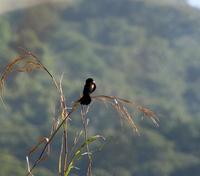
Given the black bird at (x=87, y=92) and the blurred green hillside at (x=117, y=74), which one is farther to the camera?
the blurred green hillside at (x=117, y=74)

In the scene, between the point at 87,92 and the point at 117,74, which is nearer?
the point at 87,92

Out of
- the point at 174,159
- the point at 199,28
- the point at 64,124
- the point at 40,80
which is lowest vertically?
the point at 64,124

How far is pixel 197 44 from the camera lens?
53094 millimetres

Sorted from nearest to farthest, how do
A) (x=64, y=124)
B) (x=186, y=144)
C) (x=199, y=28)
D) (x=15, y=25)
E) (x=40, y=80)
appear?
1. (x=64, y=124)
2. (x=186, y=144)
3. (x=40, y=80)
4. (x=15, y=25)
5. (x=199, y=28)

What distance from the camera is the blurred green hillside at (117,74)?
32188mm

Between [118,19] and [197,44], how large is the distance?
6.61 m

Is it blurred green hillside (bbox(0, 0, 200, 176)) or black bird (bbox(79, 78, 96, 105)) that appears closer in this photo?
black bird (bbox(79, 78, 96, 105))

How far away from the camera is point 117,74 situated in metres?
49.0

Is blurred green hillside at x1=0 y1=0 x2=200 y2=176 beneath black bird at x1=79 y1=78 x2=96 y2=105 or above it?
above

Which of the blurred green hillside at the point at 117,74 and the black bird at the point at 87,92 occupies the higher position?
the blurred green hillside at the point at 117,74

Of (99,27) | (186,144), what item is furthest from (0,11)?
(186,144)

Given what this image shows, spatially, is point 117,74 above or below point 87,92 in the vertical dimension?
above

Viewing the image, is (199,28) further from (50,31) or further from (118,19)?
(50,31)

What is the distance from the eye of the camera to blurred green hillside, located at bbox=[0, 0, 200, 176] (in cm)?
3219
